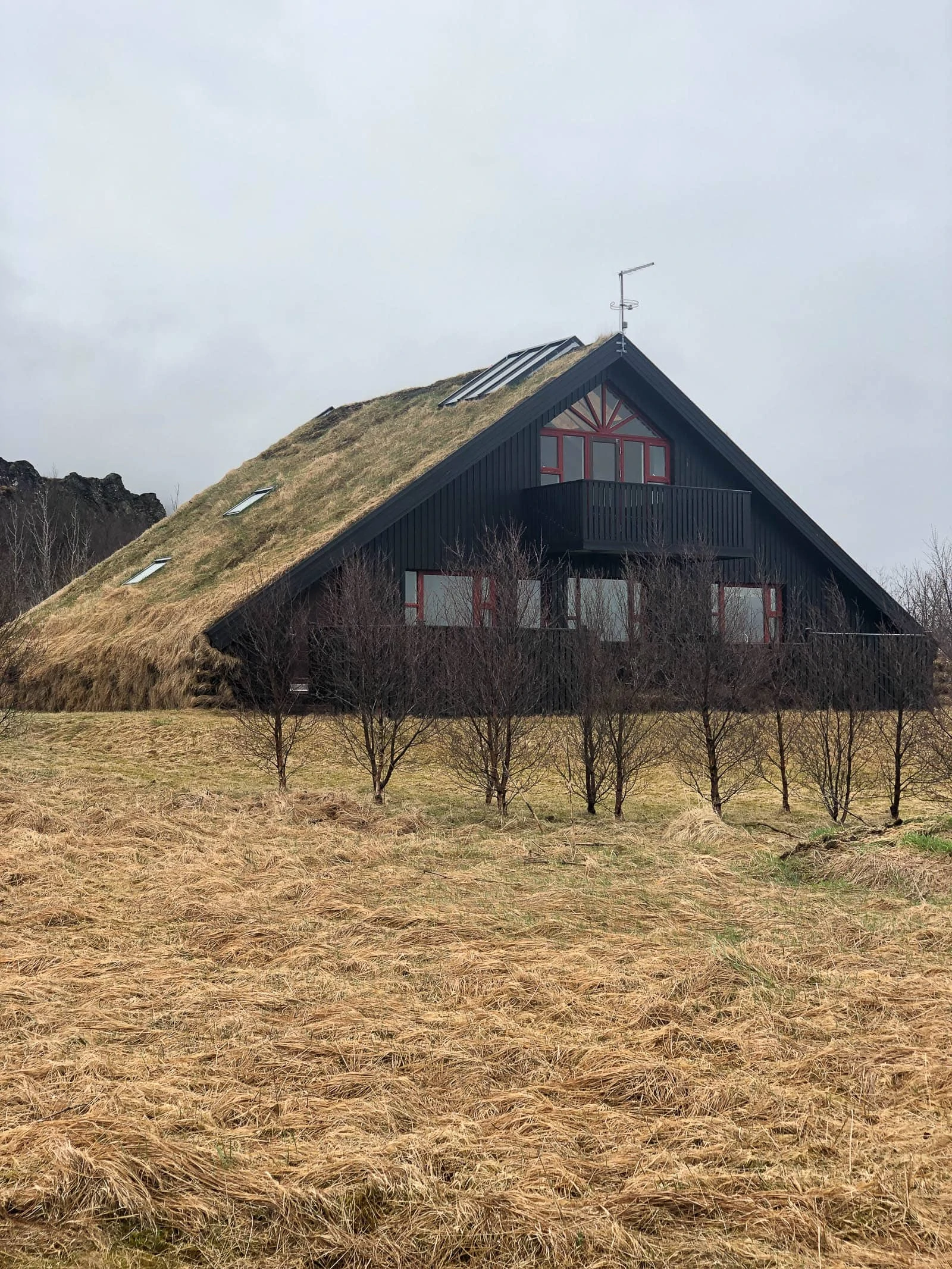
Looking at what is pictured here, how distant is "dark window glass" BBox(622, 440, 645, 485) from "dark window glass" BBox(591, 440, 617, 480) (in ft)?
0.84

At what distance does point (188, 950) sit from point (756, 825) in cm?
912

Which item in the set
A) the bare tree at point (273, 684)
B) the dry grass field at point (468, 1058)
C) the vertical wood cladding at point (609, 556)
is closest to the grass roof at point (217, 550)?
the vertical wood cladding at point (609, 556)

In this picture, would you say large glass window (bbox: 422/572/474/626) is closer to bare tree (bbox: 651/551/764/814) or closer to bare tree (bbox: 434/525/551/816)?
bare tree (bbox: 434/525/551/816)

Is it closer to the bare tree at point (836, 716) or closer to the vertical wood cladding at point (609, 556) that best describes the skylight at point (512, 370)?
the vertical wood cladding at point (609, 556)

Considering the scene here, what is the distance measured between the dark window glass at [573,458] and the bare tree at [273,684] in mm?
7992

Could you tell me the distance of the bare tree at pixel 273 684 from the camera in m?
16.3

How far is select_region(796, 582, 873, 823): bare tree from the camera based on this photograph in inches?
640

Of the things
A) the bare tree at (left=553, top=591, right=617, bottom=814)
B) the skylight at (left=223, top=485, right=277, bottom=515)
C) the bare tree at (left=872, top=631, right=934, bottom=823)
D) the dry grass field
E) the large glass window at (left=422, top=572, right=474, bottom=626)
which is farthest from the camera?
the skylight at (left=223, top=485, right=277, bottom=515)

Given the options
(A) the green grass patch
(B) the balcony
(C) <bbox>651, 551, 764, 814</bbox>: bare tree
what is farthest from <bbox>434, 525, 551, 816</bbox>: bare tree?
(B) the balcony

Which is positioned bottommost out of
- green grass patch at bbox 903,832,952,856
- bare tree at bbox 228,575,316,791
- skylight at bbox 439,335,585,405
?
green grass patch at bbox 903,832,952,856

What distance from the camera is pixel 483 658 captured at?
15.7 meters

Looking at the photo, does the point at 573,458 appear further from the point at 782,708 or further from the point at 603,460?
the point at 782,708

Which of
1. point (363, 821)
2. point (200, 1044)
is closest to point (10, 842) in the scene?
point (363, 821)

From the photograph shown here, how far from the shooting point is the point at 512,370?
1144 inches
